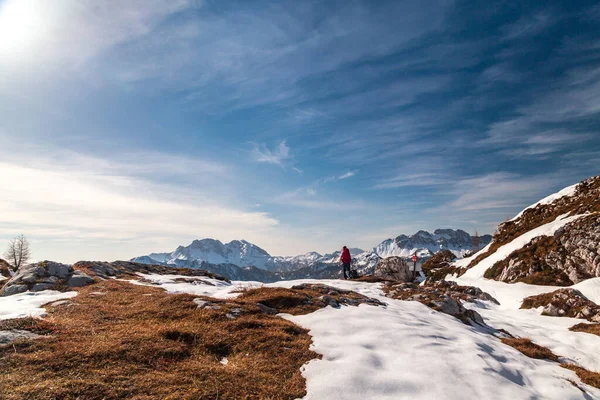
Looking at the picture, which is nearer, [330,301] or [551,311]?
[330,301]

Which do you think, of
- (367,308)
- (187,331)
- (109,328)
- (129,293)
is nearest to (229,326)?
(187,331)

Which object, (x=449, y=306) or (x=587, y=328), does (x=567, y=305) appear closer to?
(x=587, y=328)

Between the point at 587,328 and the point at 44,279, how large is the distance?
43.6 metres

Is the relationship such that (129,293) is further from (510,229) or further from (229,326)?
(510,229)

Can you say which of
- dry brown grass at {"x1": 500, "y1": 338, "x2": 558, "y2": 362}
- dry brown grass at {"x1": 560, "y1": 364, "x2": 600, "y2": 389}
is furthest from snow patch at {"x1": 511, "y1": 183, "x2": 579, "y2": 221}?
dry brown grass at {"x1": 560, "y1": 364, "x2": 600, "y2": 389}

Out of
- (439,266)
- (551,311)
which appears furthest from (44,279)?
(439,266)

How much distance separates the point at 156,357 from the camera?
326 inches

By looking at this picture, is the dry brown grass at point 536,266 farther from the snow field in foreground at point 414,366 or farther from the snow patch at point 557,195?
the snow field in foreground at point 414,366

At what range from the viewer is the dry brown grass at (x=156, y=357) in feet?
20.9

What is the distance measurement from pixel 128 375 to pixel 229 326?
16.0ft

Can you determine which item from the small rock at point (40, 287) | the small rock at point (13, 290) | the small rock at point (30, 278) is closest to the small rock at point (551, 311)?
the small rock at point (40, 287)

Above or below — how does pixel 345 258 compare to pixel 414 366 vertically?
above

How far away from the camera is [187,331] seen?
1040 cm

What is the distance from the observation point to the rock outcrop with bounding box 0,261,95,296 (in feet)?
68.7
